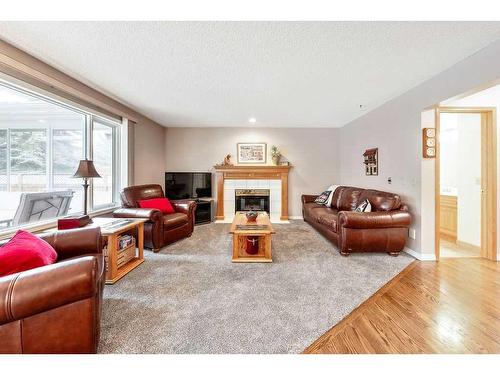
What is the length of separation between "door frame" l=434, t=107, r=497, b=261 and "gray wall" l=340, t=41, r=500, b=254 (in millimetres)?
192

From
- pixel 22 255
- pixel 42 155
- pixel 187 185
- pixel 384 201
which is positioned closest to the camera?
pixel 22 255

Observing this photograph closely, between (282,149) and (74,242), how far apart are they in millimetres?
4655

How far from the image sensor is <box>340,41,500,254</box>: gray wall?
2104 mm

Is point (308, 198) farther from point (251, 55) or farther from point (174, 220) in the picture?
point (251, 55)

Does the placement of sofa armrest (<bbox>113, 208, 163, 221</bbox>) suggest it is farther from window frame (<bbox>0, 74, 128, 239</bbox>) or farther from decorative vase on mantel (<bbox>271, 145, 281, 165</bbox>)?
decorative vase on mantel (<bbox>271, 145, 281, 165</bbox>)

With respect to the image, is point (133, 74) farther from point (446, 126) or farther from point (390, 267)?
point (446, 126)

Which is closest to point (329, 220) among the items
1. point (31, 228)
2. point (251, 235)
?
point (251, 235)

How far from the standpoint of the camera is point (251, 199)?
18.0 feet

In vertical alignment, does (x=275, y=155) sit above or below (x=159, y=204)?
above

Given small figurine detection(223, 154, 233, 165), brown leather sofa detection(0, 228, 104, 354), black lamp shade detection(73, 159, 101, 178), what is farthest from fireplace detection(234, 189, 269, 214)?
brown leather sofa detection(0, 228, 104, 354)

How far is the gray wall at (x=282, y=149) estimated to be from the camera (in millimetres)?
5523
